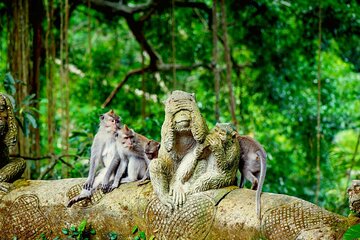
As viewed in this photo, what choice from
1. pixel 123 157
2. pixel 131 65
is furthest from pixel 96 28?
pixel 123 157

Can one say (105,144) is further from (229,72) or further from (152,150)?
(229,72)

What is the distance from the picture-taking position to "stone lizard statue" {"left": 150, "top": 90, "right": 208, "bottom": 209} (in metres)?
4.91

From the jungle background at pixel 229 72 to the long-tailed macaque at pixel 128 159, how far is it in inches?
112

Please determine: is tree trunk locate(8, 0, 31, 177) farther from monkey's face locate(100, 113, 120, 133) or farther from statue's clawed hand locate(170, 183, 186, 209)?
statue's clawed hand locate(170, 183, 186, 209)

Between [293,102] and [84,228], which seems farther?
[293,102]

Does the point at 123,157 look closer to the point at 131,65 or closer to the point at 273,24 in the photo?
the point at 273,24

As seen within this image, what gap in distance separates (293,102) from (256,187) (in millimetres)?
6060

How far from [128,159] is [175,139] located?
2.07 ft

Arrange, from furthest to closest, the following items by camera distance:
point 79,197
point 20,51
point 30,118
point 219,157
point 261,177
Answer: point 20,51 < point 30,118 < point 79,197 < point 219,157 < point 261,177

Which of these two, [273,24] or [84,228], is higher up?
[273,24]

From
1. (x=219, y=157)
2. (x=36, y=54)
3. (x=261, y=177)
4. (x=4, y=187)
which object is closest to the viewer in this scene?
(x=261, y=177)

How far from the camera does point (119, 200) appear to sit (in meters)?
5.16

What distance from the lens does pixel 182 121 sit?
491cm

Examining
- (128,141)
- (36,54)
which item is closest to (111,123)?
(128,141)
